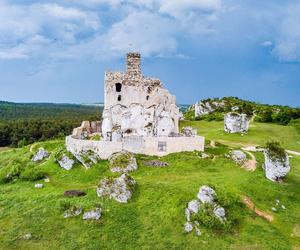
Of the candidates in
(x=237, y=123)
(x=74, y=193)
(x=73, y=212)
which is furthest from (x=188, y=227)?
(x=237, y=123)

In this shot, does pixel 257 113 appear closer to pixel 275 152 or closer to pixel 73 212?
pixel 275 152

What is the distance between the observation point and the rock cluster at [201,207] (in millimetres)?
40156

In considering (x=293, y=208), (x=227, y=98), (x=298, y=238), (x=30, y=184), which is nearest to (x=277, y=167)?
(x=293, y=208)

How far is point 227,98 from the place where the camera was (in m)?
127

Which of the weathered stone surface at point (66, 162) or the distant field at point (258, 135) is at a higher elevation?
the distant field at point (258, 135)

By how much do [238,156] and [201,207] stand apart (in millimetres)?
15282

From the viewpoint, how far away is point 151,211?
42531mm

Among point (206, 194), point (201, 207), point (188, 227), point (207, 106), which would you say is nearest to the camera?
point (188, 227)

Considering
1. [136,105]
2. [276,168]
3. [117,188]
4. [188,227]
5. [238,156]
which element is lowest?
[188,227]

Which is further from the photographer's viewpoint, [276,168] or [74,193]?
[276,168]

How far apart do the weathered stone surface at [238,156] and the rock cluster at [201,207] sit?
12.2 metres

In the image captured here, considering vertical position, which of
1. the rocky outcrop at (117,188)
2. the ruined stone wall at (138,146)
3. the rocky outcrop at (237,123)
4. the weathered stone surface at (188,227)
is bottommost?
the weathered stone surface at (188,227)

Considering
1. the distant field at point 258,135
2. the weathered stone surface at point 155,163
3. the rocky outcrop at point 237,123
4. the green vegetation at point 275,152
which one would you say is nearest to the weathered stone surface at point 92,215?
the weathered stone surface at point 155,163

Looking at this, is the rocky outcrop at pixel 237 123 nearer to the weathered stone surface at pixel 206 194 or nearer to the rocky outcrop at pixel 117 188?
the rocky outcrop at pixel 117 188
